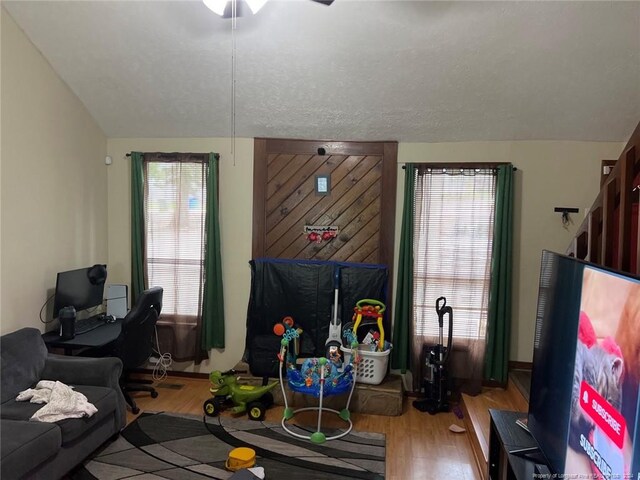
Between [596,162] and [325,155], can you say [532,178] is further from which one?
[325,155]

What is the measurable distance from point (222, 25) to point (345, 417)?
9.88 feet

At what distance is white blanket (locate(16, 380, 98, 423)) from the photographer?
2.44m

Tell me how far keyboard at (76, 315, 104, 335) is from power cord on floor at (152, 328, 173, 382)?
600 millimetres

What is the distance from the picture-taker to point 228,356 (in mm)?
4156

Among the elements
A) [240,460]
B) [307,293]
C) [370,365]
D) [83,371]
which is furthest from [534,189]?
[83,371]

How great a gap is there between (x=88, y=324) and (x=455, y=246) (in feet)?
10.6

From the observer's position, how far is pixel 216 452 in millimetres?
2869

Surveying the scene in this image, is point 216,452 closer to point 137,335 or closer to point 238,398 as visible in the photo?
point 238,398

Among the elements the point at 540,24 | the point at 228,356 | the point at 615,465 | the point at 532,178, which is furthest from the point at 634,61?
the point at 228,356

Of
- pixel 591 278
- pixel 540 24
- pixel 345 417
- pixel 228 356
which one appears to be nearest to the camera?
pixel 591 278

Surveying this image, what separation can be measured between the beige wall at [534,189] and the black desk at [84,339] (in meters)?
2.96

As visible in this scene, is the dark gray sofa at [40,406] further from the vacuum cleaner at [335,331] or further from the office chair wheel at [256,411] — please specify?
the vacuum cleaner at [335,331]

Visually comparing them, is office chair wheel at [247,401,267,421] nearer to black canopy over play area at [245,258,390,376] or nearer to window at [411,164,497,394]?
black canopy over play area at [245,258,390,376]

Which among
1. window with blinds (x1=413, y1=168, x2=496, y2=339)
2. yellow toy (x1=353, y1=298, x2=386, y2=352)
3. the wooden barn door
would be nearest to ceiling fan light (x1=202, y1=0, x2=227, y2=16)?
the wooden barn door
